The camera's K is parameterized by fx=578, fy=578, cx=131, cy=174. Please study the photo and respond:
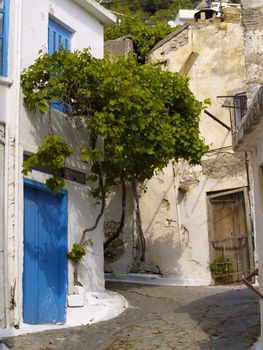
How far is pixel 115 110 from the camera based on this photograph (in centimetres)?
988

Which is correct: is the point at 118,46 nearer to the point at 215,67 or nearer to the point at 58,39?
the point at 215,67

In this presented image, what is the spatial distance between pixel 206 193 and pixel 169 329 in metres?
6.82

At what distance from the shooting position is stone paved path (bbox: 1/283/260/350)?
Result: 7.89m

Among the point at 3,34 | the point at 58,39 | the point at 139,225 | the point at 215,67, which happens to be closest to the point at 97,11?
the point at 58,39

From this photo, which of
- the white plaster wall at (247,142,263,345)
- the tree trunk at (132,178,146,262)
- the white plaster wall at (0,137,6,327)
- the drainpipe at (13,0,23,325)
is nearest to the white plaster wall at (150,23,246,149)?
the tree trunk at (132,178,146,262)

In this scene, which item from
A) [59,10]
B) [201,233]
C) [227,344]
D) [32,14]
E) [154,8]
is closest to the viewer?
[227,344]

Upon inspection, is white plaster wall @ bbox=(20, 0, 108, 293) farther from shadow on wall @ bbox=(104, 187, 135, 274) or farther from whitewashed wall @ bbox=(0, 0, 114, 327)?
shadow on wall @ bbox=(104, 187, 135, 274)

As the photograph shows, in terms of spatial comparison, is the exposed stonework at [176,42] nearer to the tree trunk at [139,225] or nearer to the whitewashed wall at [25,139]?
the tree trunk at [139,225]

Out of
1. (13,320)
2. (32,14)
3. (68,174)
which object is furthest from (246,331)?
(32,14)

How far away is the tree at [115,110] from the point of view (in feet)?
31.6

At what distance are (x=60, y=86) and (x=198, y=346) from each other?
464 centimetres

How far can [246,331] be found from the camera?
8164mm

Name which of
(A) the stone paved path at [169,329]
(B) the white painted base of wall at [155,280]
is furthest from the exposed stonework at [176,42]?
(A) the stone paved path at [169,329]

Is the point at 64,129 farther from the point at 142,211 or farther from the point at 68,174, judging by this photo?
the point at 142,211
